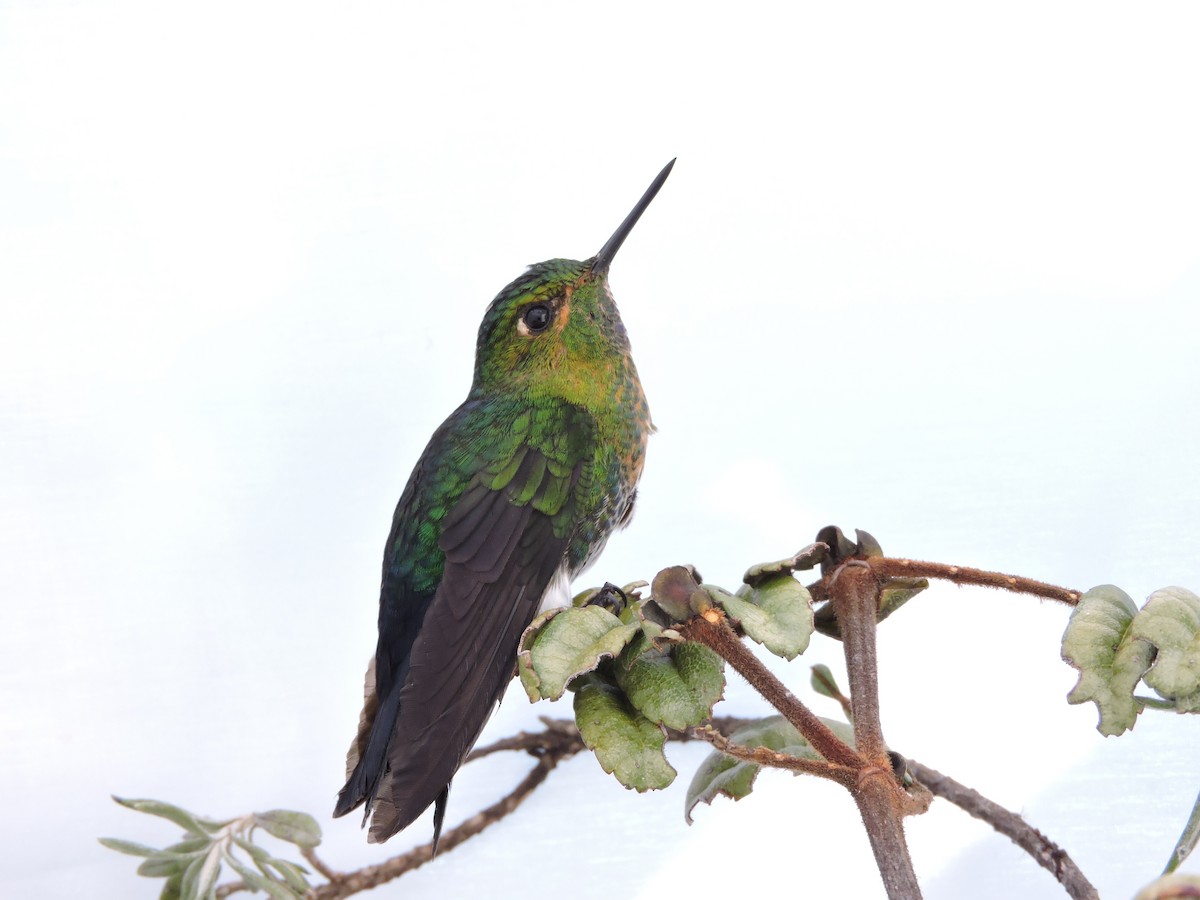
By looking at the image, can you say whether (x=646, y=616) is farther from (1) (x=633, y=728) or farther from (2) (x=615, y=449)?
(2) (x=615, y=449)

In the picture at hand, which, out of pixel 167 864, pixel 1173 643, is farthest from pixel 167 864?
pixel 1173 643

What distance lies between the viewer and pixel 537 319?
4.52ft

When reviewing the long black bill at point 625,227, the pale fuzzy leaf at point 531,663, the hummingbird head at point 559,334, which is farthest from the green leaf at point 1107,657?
the long black bill at point 625,227

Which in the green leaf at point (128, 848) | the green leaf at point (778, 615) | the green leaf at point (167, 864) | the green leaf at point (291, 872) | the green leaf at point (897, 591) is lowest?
the green leaf at point (778, 615)

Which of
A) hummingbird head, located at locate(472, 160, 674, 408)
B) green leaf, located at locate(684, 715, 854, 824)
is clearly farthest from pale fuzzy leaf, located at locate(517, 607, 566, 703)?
hummingbird head, located at locate(472, 160, 674, 408)

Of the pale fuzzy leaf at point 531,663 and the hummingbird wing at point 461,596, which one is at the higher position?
the hummingbird wing at point 461,596

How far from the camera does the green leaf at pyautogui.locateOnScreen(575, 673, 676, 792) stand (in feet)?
2.69

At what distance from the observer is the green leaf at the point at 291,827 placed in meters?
1.33

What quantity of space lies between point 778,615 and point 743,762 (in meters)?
0.18

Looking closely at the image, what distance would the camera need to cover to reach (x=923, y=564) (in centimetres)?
91

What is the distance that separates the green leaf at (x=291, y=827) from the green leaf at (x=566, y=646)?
62 cm

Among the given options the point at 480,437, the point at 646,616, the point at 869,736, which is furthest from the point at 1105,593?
the point at 480,437

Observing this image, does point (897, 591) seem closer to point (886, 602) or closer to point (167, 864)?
point (886, 602)

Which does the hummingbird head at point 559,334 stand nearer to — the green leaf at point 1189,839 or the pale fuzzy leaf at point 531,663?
the pale fuzzy leaf at point 531,663
